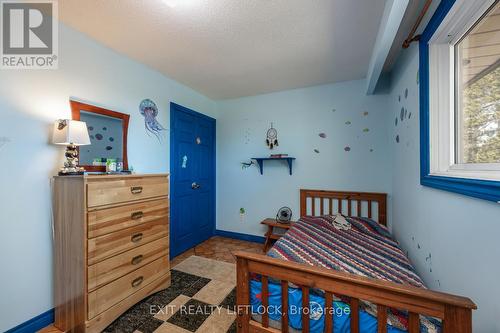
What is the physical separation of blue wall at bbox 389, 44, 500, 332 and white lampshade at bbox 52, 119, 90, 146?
2.47m

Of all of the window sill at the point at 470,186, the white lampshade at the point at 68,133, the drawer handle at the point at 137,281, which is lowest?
the drawer handle at the point at 137,281

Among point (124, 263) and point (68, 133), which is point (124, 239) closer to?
point (124, 263)

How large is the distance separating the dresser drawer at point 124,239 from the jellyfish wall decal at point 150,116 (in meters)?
1.15

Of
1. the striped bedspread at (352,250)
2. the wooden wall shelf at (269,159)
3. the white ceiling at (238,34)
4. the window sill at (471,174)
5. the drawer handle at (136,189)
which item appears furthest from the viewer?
the wooden wall shelf at (269,159)

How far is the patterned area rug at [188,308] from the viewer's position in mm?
1530

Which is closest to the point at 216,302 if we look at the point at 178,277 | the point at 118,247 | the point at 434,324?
the point at 178,277

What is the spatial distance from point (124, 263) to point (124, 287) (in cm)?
20

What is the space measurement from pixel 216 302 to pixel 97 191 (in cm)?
138

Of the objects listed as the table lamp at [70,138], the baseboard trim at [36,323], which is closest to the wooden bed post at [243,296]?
the table lamp at [70,138]

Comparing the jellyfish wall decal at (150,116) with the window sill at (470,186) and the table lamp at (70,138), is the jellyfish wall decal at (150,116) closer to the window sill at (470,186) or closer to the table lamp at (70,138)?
the table lamp at (70,138)

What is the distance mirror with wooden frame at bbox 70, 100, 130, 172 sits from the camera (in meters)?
1.79

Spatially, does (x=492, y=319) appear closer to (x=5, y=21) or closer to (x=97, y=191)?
(x=97, y=191)

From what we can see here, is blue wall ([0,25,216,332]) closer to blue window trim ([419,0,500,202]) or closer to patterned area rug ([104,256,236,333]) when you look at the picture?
patterned area rug ([104,256,236,333])

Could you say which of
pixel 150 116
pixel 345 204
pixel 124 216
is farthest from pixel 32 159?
pixel 345 204
